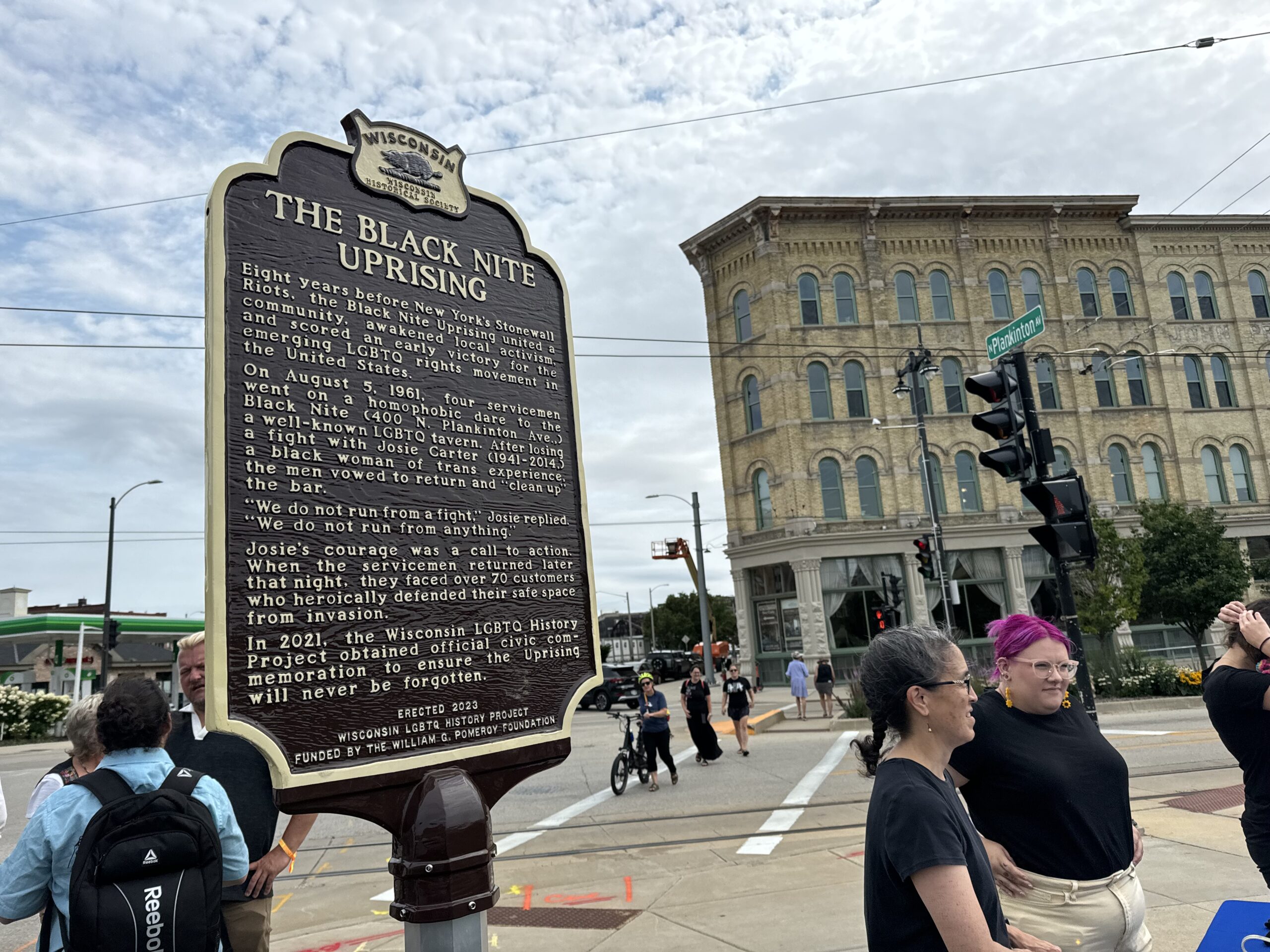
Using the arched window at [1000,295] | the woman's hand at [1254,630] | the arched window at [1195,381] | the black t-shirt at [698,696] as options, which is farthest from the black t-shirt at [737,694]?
the arched window at [1195,381]

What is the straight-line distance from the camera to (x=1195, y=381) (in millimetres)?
33500

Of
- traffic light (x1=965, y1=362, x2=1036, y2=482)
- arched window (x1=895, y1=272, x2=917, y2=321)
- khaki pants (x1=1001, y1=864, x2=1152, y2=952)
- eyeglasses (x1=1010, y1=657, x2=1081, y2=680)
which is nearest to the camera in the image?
khaki pants (x1=1001, y1=864, x2=1152, y2=952)

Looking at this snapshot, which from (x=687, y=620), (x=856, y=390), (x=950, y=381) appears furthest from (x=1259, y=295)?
(x=687, y=620)

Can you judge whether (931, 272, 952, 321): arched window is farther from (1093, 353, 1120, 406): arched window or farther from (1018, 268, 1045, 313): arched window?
(1093, 353, 1120, 406): arched window

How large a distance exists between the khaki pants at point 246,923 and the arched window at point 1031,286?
1365 inches

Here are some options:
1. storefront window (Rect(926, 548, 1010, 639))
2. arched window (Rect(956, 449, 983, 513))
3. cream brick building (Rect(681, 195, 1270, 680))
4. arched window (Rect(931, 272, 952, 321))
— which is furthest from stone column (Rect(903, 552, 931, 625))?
A: arched window (Rect(931, 272, 952, 321))

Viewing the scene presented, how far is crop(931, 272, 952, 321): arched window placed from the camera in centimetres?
3216

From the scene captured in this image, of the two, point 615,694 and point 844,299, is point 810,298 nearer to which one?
point 844,299

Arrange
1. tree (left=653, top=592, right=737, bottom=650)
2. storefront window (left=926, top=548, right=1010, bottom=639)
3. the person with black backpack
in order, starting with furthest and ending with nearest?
tree (left=653, top=592, right=737, bottom=650), storefront window (left=926, top=548, right=1010, bottom=639), the person with black backpack

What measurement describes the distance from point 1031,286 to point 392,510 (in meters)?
34.7

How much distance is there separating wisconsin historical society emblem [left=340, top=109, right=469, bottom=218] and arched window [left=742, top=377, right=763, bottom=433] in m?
28.0

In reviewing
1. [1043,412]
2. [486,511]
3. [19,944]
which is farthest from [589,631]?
[1043,412]

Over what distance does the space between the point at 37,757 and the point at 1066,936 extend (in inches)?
1040

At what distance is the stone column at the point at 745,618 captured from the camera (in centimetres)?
3212
